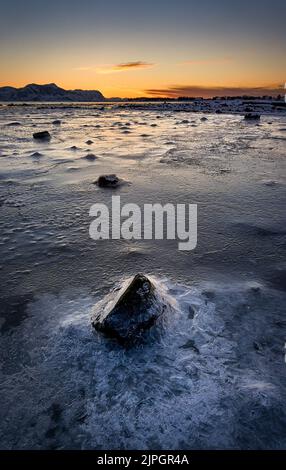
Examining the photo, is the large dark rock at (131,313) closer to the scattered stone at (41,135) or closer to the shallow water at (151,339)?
the shallow water at (151,339)

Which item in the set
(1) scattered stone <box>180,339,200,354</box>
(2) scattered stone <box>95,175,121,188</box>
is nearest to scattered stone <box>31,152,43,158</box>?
(2) scattered stone <box>95,175,121,188</box>

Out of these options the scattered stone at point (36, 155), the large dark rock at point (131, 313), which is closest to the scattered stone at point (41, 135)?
the scattered stone at point (36, 155)

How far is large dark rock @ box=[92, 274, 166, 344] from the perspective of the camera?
8.87ft

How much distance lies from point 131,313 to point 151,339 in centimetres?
29

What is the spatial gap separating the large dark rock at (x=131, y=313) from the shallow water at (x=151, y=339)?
0.40ft

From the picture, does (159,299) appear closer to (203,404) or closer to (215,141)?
(203,404)

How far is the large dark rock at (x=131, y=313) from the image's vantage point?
2.70 meters

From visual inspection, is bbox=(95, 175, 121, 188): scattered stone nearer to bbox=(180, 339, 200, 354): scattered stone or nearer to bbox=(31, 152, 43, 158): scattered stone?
bbox=(31, 152, 43, 158): scattered stone

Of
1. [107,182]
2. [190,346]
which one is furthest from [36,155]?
[190,346]

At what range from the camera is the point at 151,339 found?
2754mm

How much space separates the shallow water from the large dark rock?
0.12m

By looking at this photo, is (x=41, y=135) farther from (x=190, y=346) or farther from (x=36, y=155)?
(x=190, y=346)

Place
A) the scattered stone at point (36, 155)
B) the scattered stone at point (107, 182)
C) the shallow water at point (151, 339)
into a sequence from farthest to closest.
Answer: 1. the scattered stone at point (36, 155)
2. the scattered stone at point (107, 182)
3. the shallow water at point (151, 339)
